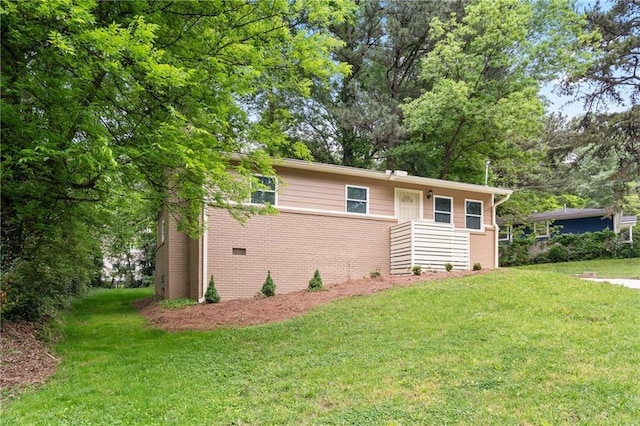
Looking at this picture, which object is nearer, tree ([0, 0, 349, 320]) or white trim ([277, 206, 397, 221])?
tree ([0, 0, 349, 320])

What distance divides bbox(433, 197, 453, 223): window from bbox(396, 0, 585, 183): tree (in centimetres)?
405

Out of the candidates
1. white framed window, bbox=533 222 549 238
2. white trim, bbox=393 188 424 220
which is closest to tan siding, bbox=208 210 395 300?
white trim, bbox=393 188 424 220

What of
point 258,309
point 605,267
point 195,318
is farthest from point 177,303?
point 605,267

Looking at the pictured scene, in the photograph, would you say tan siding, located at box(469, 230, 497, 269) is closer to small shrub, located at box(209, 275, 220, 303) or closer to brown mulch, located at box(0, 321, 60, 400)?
small shrub, located at box(209, 275, 220, 303)

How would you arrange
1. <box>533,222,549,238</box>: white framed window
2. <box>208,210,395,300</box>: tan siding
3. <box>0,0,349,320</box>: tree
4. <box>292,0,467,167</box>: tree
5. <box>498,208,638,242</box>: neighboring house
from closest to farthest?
<box>0,0,349,320</box>: tree < <box>208,210,395,300</box>: tan siding < <box>292,0,467,167</box>: tree < <box>498,208,638,242</box>: neighboring house < <box>533,222,549,238</box>: white framed window

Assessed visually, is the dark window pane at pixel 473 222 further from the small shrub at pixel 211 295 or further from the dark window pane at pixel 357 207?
the small shrub at pixel 211 295

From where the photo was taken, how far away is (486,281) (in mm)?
8672

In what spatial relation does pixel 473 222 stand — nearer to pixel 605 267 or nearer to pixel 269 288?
pixel 269 288

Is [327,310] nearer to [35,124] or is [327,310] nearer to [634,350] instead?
[634,350]

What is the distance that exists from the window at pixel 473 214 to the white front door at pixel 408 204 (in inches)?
75.0

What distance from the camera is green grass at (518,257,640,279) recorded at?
15383mm

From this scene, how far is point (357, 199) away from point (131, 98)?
8035 mm

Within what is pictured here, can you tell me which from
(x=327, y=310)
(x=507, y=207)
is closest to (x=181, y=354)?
(x=327, y=310)

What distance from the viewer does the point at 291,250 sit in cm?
1148
